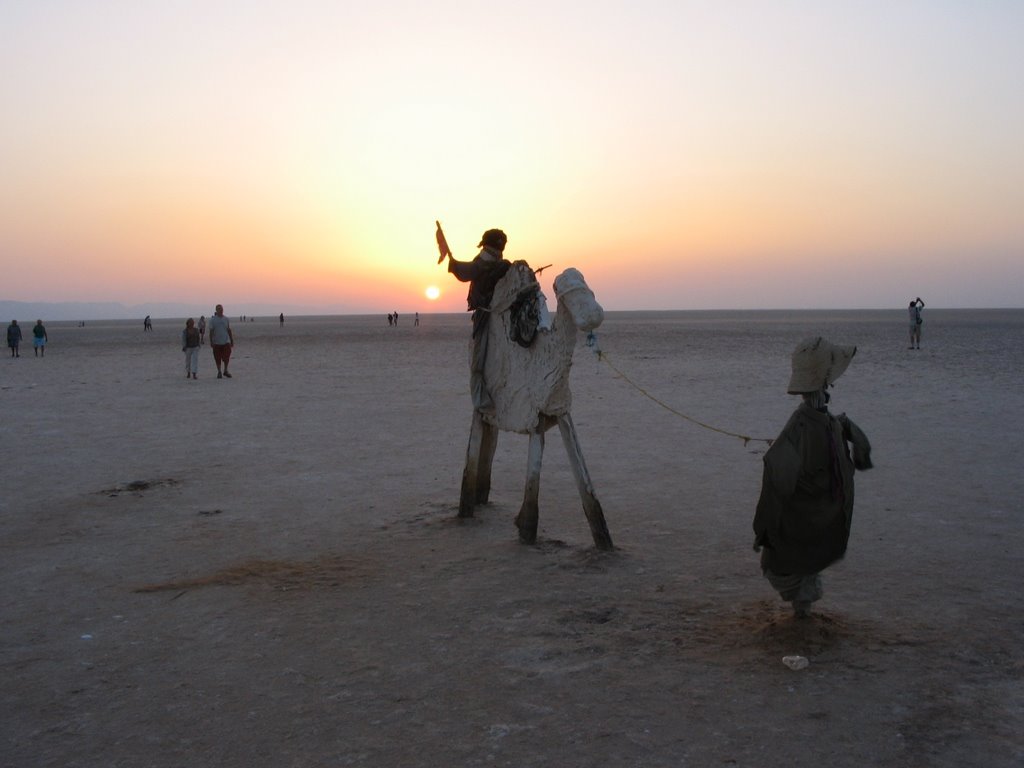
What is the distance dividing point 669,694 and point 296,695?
1.91m

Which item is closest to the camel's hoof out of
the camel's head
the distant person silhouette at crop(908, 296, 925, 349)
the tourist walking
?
the camel's head

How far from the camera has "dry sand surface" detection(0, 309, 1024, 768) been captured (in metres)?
4.18

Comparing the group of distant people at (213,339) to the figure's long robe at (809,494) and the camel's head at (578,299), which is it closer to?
the camel's head at (578,299)

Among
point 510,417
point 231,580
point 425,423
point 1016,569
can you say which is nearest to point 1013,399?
point 425,423

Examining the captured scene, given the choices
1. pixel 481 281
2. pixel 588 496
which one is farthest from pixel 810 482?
pixel 481 281

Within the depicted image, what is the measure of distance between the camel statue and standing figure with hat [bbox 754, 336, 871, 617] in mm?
2003

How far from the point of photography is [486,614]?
19.2 feet

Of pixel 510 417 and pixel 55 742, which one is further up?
pixel 510 417

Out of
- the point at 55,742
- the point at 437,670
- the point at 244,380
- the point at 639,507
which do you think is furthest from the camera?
the point at 244,380

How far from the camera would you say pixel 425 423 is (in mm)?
15477

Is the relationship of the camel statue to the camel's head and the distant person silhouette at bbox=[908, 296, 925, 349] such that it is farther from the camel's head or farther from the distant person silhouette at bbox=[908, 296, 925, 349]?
the distant person silhouette at bbox=[908, 296, 925, 349]

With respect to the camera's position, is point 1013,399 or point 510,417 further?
point 1013,399

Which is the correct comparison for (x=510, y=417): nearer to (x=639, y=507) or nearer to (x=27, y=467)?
(x=639, y=507)

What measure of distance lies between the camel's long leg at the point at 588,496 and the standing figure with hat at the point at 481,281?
1.12 m
